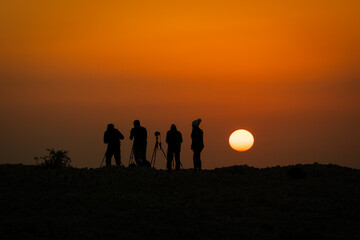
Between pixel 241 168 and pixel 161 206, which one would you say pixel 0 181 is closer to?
pixel 161 206

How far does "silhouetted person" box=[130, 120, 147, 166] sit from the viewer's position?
106 feet

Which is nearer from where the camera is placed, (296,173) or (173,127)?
(296,173)

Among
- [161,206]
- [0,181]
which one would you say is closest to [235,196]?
[161,206]

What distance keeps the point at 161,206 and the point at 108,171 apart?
26.5 feet

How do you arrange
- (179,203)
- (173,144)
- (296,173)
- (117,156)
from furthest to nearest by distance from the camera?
1. (117,156)
2. (173,144)
3. (296,173)
4. (179,203)

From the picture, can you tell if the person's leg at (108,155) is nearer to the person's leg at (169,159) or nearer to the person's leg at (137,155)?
the person's leg at (137,155)

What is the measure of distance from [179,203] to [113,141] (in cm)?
1162

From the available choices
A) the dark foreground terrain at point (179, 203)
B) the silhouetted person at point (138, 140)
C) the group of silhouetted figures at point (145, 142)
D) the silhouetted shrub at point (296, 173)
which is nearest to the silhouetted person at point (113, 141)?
the group of silhouetted figures at point (145, 142)

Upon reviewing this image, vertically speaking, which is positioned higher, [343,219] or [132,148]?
[132,148]

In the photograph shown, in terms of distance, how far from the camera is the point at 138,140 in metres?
32.3

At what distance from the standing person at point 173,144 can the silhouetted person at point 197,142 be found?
761 millimetres

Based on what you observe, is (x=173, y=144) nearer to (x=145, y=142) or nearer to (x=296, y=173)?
(x=145, y=142)

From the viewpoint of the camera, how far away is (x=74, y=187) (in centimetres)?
2528

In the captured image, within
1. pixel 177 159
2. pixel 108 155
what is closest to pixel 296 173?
pixel 177 159
